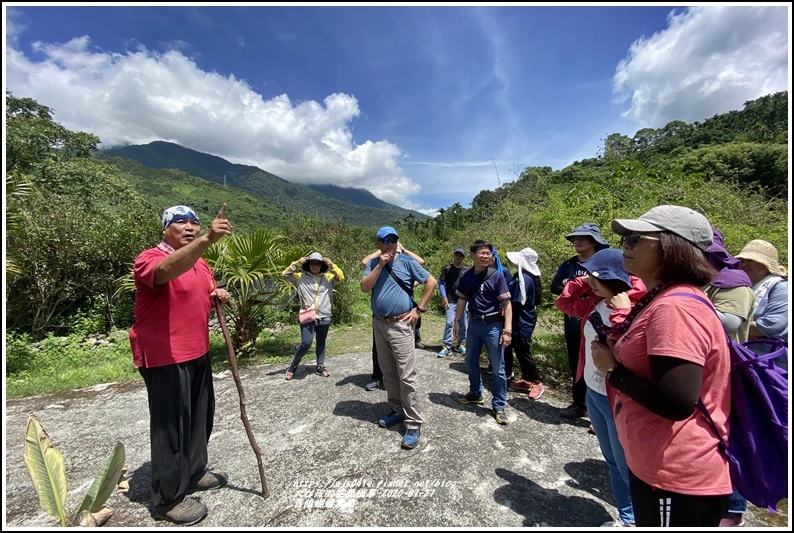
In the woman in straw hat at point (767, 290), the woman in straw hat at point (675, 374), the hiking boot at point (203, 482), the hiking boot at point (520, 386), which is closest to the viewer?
the woman in straw hat at point (675, 374)

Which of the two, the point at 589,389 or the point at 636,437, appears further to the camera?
the point at 589,389

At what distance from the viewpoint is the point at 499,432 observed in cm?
343

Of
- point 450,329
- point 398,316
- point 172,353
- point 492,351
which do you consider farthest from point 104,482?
point 450,329

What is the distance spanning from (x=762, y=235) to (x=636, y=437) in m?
5.23

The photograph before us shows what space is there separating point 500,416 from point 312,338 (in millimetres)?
2711

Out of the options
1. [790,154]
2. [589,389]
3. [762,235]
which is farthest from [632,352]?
[762,235]

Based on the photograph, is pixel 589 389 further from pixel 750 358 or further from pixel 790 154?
pixel 790 154

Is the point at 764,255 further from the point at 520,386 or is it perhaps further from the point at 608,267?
the point at 520,386

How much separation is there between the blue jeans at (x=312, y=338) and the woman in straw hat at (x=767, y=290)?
15.2ft

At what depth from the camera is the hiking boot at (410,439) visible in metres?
3.12

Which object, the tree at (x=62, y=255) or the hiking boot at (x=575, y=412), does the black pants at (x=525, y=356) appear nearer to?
the hiking boot at (x=575, y=412)

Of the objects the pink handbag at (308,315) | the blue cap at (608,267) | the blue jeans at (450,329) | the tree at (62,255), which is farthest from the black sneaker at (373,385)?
the tree at (62,255)

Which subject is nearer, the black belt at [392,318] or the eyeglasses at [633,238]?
the eyeglasses at [633,238]

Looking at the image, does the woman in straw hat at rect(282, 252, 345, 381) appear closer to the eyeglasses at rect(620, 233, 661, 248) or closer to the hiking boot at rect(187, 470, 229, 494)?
the hiking boot at rect(187, 470, 229, 494)
